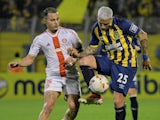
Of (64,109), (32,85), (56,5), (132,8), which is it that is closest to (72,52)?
(64,109)

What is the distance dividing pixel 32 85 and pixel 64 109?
3883mm

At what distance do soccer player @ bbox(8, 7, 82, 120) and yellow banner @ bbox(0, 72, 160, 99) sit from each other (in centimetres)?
856

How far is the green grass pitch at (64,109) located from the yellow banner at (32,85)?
0.56 meters

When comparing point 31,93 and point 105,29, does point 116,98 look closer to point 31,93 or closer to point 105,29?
point 105,29

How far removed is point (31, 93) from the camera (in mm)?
18203

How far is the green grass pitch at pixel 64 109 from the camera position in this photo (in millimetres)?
12664

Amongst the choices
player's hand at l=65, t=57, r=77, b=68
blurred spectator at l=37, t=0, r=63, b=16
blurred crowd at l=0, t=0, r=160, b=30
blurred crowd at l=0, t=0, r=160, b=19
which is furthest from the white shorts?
blurred spectator at l=37, t=0, r=63, b=16

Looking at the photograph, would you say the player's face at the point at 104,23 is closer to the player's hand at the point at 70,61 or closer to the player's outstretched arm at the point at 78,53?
the player's outstretched arm at the point at 78,53

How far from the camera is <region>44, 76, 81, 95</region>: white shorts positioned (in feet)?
30.5

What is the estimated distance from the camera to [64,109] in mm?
14586

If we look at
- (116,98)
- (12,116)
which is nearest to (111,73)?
(116,98)

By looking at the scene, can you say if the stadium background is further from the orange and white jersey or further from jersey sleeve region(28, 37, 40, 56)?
jersey sleeve region(28, 37, 40, 56)

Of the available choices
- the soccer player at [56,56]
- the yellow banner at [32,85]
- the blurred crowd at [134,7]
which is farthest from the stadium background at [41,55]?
the soccer player at [56,56]

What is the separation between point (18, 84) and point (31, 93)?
48cm
